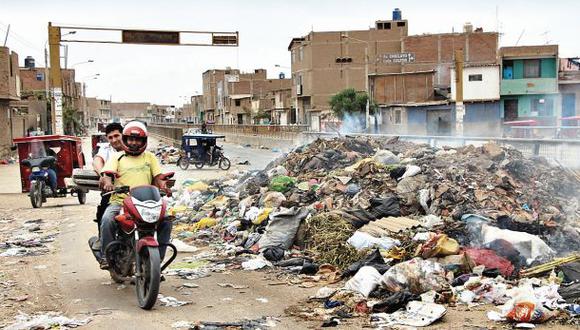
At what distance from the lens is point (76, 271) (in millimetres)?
8383

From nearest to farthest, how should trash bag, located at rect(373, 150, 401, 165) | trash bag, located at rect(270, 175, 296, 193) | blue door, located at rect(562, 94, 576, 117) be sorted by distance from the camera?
trash bag, located at rect(270, 175, 296, 193), trash bag, located at rect(373, 150, 401, 165), blue door, located at rect(562, 94, 576, 117)

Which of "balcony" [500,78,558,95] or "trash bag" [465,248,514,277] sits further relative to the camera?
"balcony" [500,78,558,95]

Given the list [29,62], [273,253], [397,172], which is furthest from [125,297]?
[29,62]

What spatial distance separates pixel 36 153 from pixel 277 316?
12.6 meters

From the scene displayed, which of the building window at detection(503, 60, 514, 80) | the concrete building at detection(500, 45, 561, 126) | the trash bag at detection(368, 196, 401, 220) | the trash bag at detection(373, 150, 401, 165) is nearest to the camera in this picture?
the trash bag at detection(368, 196, 401, 220)

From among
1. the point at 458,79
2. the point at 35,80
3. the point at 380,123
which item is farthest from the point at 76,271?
the point at 35,80

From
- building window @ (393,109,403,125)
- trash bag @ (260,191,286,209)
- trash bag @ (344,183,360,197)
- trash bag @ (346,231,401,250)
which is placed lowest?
trash bag @ (346,231,401,250)

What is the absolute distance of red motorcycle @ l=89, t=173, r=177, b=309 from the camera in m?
6.19

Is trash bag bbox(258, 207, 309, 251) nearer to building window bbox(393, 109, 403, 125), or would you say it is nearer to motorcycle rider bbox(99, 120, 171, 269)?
motorcycle rider bbox(99, 120, 171, 269)

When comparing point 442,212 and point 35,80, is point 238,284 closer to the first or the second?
point 442,212

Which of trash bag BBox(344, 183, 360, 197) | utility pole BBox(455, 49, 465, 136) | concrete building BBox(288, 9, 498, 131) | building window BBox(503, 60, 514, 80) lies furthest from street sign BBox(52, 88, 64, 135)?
concrete building BBox(288, 9, 498, 131)

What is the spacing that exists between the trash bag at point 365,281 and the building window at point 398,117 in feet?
154

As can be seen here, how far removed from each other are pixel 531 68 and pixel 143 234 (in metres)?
53.4

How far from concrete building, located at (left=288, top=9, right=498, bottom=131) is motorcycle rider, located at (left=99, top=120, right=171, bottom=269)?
6019 cm
